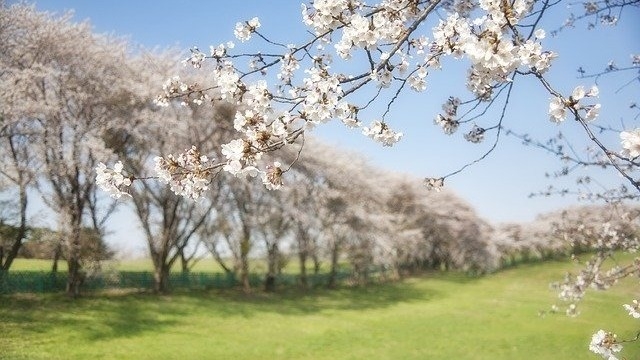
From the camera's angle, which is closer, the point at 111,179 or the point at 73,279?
the point at 111,179

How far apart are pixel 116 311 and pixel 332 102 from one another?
59.9 feet

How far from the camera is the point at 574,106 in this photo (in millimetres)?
2953

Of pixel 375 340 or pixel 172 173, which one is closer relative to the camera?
pixel 172 173

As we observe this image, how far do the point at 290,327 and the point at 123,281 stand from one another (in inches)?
401

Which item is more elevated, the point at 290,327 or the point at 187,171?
the point at 187,171

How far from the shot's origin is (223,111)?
24.8 m

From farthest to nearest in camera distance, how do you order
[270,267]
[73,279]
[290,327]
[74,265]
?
[270,267] < [73,279] < [74,265] < [290,327]

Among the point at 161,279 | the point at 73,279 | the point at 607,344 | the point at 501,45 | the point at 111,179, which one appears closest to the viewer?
the point at 501,45

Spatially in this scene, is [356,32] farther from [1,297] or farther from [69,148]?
[1,297]

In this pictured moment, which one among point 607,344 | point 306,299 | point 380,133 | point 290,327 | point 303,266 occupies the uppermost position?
point 380,133

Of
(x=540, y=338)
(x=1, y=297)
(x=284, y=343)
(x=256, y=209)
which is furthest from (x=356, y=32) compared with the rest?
(x=256, y=209)

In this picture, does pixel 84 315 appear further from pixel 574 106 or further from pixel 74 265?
pixel 574 106

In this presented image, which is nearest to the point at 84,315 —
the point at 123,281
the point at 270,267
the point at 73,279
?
the point at 73,279

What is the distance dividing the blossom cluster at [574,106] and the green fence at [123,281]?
2037 cm
